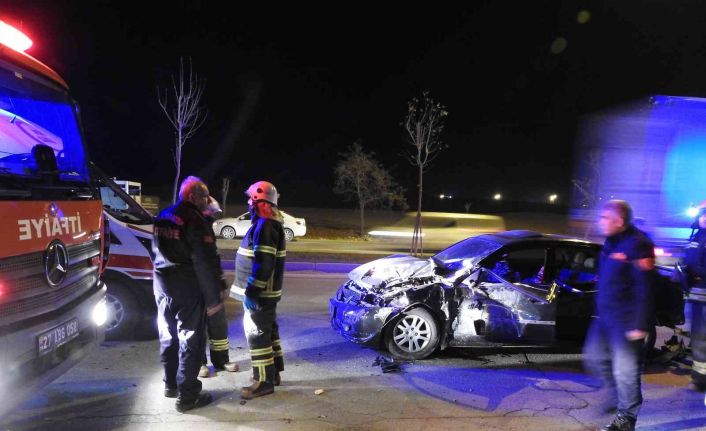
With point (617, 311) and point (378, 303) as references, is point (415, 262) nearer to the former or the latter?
point (378, 303)

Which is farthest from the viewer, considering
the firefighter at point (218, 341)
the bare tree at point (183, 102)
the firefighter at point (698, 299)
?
the bare tree at point (183, 102)

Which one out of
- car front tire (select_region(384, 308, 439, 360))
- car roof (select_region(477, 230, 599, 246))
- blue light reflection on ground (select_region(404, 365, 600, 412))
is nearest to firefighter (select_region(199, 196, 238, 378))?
car front tire (select_region(384, 308, 439, 360))

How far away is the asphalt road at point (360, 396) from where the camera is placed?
399 centimetres

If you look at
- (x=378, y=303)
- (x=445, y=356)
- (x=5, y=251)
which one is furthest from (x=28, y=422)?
(x=445, y=356)

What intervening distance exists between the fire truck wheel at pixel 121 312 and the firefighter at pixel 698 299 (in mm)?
5789

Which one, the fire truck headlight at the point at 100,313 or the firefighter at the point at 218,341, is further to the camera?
the firefighter at the point at 218,341

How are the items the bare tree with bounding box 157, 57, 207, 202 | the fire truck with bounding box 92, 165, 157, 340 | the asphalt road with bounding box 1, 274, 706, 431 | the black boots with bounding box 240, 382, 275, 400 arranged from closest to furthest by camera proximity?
the asphalt road with bounding box 1, 274, 706, 431 < the black boots with bounding box 240, 382, 275, 400 < the fire truck with bounding box 92, 165, 157, 340 < the bare tree with bounding box 157, 57, 207, 202

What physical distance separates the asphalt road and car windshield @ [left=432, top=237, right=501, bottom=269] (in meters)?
1.03

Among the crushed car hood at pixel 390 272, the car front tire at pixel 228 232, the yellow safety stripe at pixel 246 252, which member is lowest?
the car front tire at pixel 228 232

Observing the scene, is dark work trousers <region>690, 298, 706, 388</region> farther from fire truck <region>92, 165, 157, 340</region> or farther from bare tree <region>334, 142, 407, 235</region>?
bare tree <region>334, 142, 407, 235</region>

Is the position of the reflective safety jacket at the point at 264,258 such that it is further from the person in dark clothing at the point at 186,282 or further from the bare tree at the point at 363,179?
the bare tree at the point at 363,179

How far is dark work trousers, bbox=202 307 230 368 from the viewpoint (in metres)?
4.71

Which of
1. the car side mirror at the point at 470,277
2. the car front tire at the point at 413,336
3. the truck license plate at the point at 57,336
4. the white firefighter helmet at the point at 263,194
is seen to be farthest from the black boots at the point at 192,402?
the car side mirror at the point at 470,277

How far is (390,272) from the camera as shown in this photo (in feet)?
19.6
